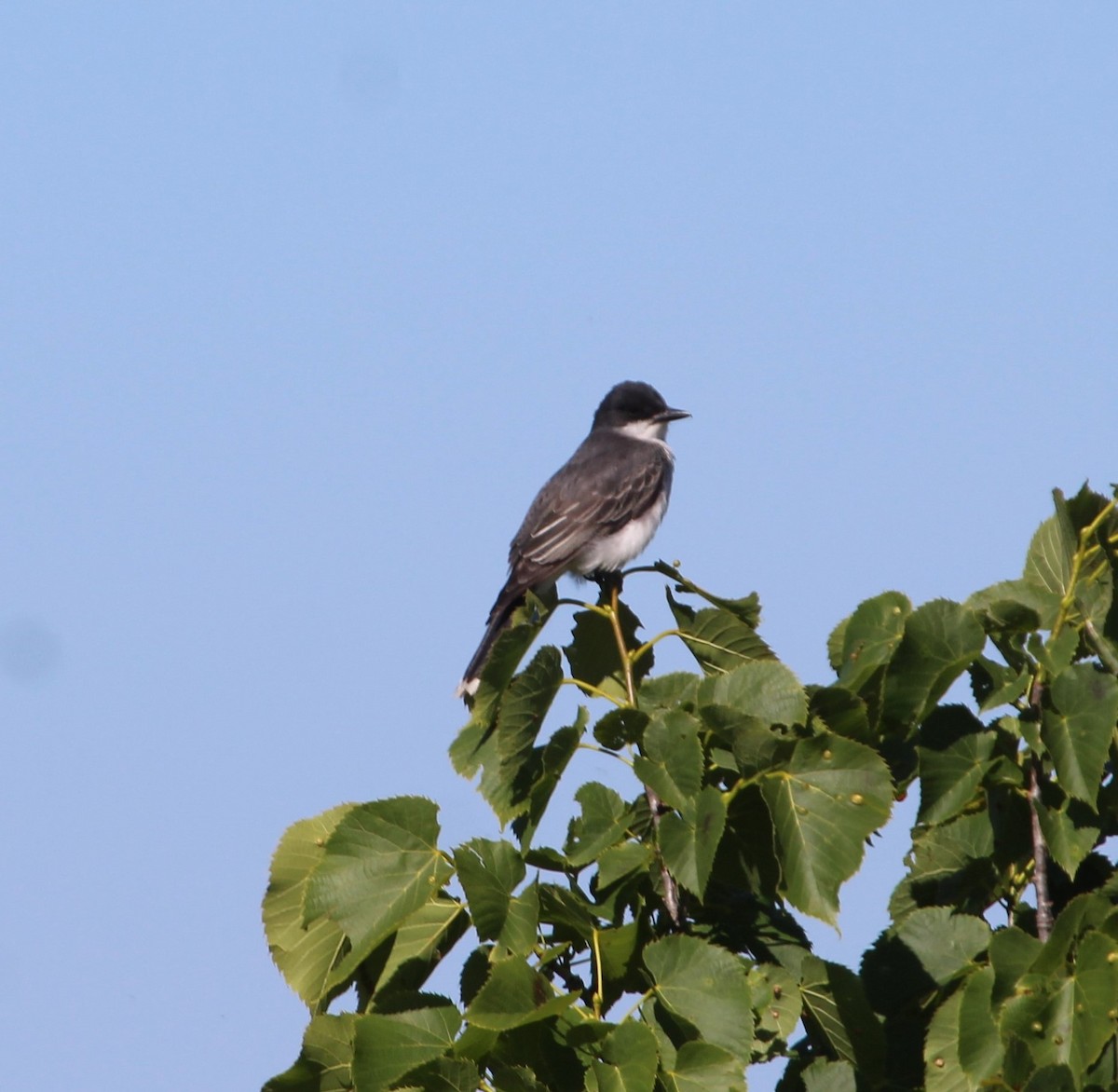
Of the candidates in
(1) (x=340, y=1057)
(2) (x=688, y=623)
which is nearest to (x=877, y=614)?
(2) (x=688, y=623)

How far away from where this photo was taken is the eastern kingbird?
9.62 metres

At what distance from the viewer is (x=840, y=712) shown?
3.97 meters

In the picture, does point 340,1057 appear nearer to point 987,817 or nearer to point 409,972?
point 409,972

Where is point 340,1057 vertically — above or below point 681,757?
below

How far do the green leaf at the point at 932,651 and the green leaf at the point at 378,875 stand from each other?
1.20 meters

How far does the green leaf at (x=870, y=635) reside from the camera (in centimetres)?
404

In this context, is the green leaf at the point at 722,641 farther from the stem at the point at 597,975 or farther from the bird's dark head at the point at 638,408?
the bird's dark head at the point at 638,408

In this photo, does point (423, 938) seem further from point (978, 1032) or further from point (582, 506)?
point (582, 506)

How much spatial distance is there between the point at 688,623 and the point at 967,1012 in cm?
169

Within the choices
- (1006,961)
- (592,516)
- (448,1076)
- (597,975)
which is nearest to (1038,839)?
(1006,961)

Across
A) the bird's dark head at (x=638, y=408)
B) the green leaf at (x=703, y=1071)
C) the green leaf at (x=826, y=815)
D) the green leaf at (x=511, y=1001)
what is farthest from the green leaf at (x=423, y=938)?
the bird's dark head at (x=638, y=408)

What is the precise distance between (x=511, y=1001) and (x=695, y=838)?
556 mm

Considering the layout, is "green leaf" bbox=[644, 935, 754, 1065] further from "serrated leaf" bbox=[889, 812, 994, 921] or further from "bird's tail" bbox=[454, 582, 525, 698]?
"bird's tail" bbox=[454, 582, 525, 698]

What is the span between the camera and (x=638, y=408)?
11219 mm
